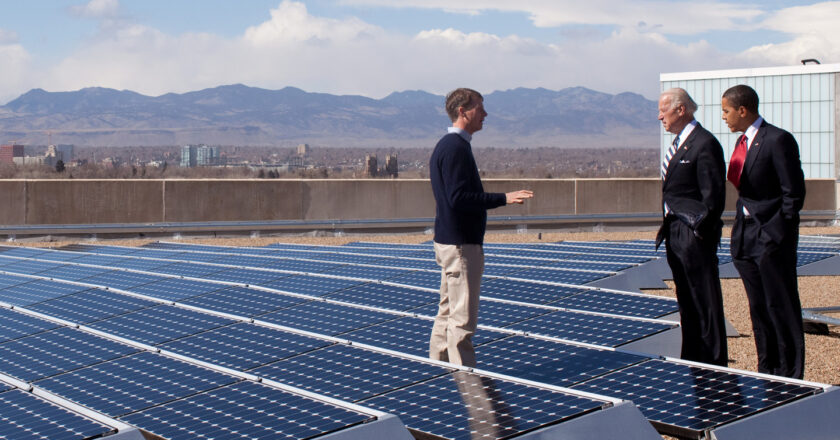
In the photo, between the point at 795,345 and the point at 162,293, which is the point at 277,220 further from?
the point at 795,345

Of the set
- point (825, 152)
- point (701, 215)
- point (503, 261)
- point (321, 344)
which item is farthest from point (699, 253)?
point (825, 152)

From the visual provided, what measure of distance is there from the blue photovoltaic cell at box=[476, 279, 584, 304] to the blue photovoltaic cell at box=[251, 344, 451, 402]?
303cm

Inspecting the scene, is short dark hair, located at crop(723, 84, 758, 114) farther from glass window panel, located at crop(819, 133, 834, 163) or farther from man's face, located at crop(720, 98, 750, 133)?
glass window panel, located at crop(819, 133, 834, 163)

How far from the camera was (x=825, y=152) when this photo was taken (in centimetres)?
5209

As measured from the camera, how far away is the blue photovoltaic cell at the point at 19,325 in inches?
337

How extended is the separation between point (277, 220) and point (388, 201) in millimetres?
2701

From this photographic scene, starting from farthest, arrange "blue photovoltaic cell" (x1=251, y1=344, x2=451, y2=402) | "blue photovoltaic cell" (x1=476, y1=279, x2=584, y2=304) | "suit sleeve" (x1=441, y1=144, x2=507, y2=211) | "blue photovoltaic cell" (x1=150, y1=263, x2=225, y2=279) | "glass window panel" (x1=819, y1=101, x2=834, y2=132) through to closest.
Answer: "glass window panel" (x1=819, y1=101, x2=834, y2=132), "blue photovoltaic cell" (x1=150, y1=263, x2=225, y2=279), "blue photovoltaic cell" (x1=476, y1=279, x2=584, y2=304), "suit sleeve" (x1=441, y1=144, x2=507, y2=211), "blue photovoltaic cell" (x1=251, y1=344, x2=451, y2=402)

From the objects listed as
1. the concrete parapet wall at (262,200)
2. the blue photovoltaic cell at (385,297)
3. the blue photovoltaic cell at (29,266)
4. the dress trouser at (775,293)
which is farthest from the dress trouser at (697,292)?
the concrete parapet wall at (262,200)

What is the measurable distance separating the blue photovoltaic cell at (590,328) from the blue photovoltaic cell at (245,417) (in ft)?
9.33

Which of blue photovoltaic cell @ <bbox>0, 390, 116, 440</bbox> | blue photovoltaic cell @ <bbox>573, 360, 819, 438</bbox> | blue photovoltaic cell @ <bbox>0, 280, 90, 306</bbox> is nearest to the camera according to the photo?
blue photovoltaic cell @ <bbox>0, 390, 116, 440</bbox>

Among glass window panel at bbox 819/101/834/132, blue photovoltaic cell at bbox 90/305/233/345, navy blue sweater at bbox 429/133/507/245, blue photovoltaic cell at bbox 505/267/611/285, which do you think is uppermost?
glass window panel at bbox 819/101/834/132

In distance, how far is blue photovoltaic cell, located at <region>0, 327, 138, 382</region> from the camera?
23.4ft

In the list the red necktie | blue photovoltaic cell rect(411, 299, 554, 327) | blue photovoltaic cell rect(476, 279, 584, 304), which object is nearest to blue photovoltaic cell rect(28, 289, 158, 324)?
blue photovoltaic cell rect(411, 299, 554, 327)

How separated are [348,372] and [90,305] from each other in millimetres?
4225
